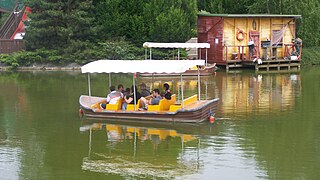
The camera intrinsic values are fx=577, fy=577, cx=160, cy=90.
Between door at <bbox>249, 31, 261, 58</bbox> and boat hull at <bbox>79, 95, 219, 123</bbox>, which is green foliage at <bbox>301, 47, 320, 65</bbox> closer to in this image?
door at <bbox>249, 31, 261, 58</bbox>

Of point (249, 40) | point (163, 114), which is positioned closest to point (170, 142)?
point (163, 114)

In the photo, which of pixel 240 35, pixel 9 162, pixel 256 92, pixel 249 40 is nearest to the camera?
pixel 9 162

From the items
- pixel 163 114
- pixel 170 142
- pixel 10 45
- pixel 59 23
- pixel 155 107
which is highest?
pixel 59 23

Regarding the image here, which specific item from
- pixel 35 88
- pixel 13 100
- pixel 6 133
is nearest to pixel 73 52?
pixel 35 88

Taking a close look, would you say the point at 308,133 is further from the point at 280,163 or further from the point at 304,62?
the point at 304,62

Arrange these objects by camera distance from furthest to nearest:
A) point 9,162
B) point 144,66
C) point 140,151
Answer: point 144,66, point 140,151, point 9,162

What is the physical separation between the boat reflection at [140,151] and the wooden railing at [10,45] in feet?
90.2

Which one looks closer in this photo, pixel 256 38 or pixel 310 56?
pixel 256 38

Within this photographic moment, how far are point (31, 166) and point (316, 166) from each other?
7168 millimetres

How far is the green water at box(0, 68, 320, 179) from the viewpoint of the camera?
14.0 metres

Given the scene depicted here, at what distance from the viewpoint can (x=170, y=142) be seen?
17.1m

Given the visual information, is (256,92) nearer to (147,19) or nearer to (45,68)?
(147,19)

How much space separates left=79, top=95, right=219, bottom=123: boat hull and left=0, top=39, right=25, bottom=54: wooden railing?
2638 cm

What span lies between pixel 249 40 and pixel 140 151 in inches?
1058
